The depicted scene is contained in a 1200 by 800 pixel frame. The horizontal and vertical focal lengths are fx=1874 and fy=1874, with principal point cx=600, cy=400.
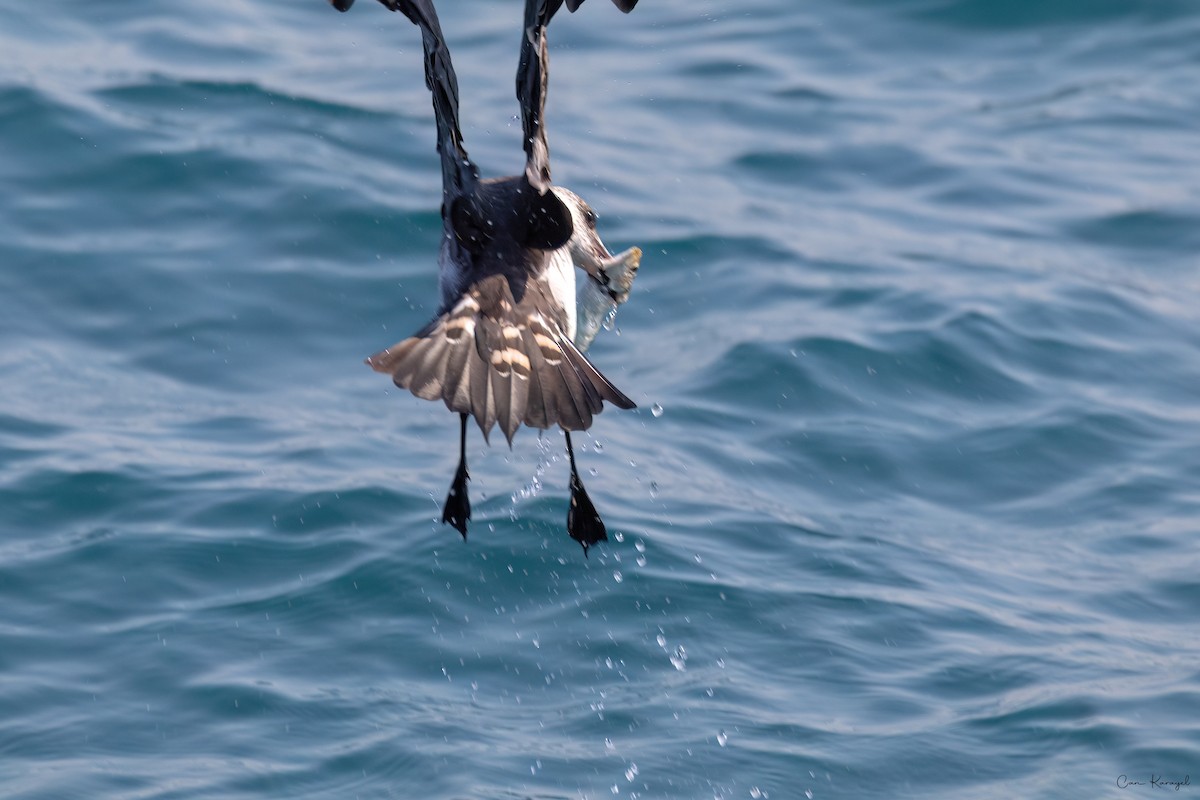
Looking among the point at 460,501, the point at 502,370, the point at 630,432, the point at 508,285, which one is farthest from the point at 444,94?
the point at 630,432

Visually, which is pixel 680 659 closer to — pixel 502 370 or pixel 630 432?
pixel 630 432

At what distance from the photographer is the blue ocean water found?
6137mm

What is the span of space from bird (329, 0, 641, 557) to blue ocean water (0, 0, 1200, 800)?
1.62 m

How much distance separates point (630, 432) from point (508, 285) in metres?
3.15

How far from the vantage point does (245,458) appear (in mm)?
7453

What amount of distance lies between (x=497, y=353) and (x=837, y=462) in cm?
340

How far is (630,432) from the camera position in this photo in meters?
7.96

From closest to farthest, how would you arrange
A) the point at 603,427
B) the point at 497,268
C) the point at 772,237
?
the point at 497,268 < the point at 603,427 < the point at 772,237

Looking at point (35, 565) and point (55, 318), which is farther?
point (55, 318)

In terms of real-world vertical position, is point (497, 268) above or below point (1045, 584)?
above

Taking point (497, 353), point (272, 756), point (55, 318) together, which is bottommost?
point (272, 756)

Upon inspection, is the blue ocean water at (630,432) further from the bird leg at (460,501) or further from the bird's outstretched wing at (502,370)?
the bird's outstretched wing at (502,370)

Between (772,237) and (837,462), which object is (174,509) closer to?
(837,462)

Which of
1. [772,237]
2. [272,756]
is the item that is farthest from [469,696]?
[772,237]
